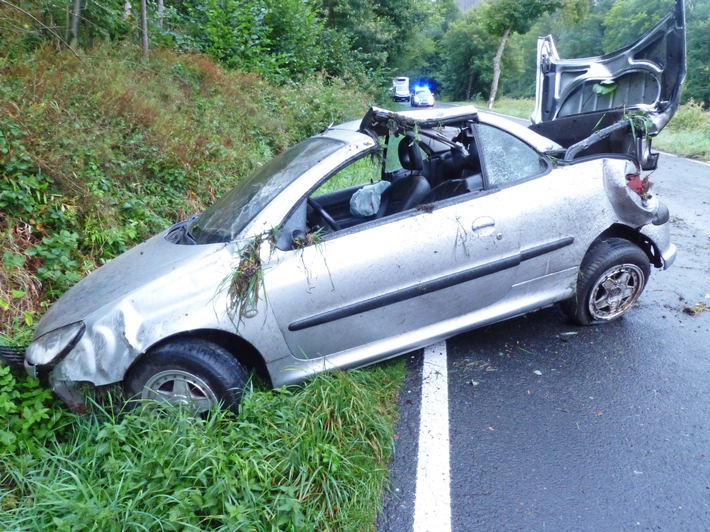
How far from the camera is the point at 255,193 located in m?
3.35

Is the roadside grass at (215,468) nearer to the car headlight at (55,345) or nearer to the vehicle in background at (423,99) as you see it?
the car headlight at (55,345)

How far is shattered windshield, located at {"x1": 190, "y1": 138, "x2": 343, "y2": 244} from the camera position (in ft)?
10.3

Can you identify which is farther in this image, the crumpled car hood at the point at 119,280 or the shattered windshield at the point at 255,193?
the shattered windshield at the point at 255,193

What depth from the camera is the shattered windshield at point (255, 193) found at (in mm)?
3135

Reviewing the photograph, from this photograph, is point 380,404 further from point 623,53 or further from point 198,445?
point 623,53

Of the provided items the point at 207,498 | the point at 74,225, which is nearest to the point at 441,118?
the point at 207,498

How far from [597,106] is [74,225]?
5.19 metres

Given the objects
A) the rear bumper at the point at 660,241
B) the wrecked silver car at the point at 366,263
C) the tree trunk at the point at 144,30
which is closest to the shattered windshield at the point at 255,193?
the wrecked silver car at the point at 366,263

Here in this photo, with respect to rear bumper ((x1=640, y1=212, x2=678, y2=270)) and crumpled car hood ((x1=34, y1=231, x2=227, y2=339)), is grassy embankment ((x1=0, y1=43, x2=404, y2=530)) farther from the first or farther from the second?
rear bumper ((x1=640, y1=212, x2=678, y2=270))

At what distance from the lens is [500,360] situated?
3.62m

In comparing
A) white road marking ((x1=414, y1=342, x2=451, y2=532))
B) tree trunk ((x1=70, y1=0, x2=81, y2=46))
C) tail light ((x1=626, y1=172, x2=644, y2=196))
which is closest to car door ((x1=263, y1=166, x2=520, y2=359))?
white road marking ((x1=414, y1=342, x2=451, y2=532))

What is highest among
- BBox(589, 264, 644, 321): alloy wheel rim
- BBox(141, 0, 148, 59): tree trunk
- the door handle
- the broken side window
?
BBox(141, 0, 148, 59): tree trunk

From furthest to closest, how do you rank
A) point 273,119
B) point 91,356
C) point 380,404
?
1. point 273,119
2. point 380,404
3. point 91,356

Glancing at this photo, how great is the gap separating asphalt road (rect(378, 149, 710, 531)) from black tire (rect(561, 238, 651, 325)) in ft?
0.47
